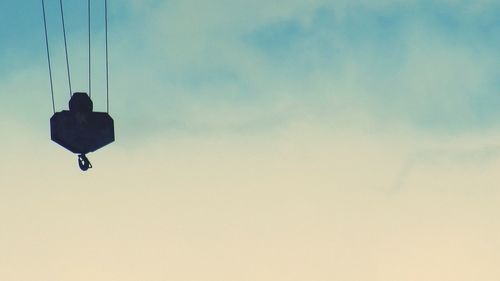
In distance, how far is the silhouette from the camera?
23172 mm

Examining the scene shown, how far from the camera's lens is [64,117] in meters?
23.4

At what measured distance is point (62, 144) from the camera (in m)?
23.2

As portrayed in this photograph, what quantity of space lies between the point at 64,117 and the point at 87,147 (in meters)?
1.01

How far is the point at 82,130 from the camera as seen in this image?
2341 cm

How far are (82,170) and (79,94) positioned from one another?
2.18 metres

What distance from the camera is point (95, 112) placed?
23781 mm

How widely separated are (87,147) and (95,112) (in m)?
1.05

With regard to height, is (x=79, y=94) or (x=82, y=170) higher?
(x=79, y=94)

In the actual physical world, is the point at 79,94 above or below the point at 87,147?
above

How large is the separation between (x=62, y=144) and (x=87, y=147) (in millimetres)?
663

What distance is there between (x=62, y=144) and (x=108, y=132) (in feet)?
4.16

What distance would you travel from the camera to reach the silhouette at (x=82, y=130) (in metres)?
23.2

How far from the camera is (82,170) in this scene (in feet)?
77.8
